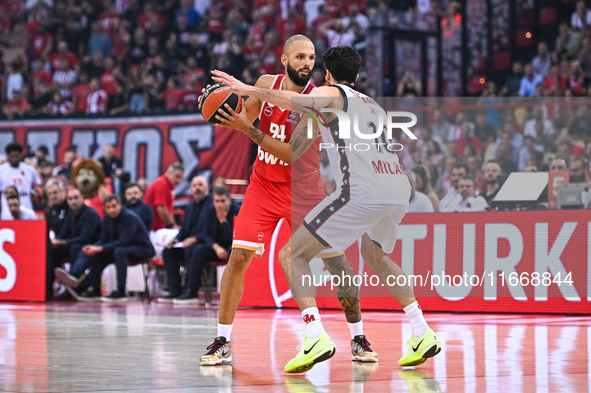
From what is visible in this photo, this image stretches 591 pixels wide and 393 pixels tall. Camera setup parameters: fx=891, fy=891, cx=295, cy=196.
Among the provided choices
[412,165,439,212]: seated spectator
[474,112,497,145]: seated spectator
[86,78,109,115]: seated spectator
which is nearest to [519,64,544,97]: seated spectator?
[474,112,497,145]: seated spectator

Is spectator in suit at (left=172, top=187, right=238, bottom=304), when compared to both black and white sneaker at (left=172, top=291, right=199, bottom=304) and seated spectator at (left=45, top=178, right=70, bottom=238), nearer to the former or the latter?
black and white sneaker at (left=172, top=291, right=199, bottom=304)

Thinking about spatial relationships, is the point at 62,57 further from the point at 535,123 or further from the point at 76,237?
the point at 535,123

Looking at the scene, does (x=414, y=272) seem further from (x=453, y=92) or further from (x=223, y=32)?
(x=223, y=32)

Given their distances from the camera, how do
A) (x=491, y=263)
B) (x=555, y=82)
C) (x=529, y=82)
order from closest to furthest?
(x=491, y=263) → (x=555, y=82) → (x=529, y=82)

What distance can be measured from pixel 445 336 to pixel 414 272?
299cm

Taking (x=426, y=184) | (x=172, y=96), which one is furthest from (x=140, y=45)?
(x=426, y=184)

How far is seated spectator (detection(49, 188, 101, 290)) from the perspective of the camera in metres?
13.9

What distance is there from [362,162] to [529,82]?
11821mm

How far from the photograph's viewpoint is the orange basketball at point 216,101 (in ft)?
19.0

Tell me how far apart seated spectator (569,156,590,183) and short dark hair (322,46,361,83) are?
5301 millimetres

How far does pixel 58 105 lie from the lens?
21766 mm

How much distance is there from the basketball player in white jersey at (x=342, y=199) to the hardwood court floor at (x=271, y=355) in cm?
24

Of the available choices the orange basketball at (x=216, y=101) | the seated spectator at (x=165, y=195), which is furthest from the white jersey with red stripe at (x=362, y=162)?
the seated spectator at (x=165, y=195)

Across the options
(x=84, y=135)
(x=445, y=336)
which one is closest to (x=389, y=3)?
(x=84, y=135)
